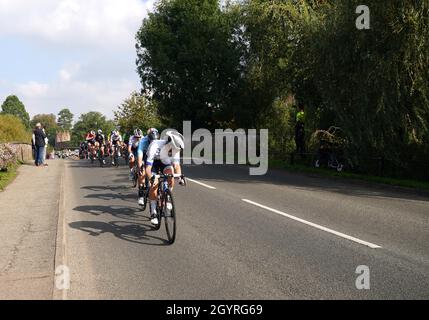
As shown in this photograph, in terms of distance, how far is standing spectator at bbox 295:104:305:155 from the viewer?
22094 millimetres

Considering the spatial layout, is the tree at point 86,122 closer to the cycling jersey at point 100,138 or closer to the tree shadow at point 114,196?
the cycling jersey at point 100,138

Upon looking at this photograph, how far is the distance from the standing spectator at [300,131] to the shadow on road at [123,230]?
46.1 feet

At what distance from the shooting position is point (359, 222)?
371 inches

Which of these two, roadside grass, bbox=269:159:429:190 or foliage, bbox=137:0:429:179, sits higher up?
foliage, bbox=137:0:429:179

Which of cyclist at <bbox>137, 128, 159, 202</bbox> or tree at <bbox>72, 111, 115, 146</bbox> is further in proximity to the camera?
tree at <bbox>72, 111, 115, 146</bbox>

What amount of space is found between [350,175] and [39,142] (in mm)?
14040

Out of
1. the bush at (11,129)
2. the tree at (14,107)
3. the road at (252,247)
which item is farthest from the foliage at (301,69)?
the tree at (14,107)

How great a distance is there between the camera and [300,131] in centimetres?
2258

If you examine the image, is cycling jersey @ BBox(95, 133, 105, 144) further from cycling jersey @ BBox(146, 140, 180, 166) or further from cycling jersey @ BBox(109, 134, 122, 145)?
cycling jersey @ BBox(146, 140, 180, 166)

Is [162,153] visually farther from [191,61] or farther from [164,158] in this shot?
[191,61]

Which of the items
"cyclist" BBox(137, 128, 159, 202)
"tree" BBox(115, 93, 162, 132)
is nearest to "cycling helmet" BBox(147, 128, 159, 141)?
"cyclist" BBox(137, 128, 159, 202)

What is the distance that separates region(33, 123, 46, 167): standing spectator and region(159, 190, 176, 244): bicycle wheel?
1626 centimetres

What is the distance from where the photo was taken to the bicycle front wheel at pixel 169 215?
7840mm

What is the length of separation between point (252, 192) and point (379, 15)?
6.73 metres
